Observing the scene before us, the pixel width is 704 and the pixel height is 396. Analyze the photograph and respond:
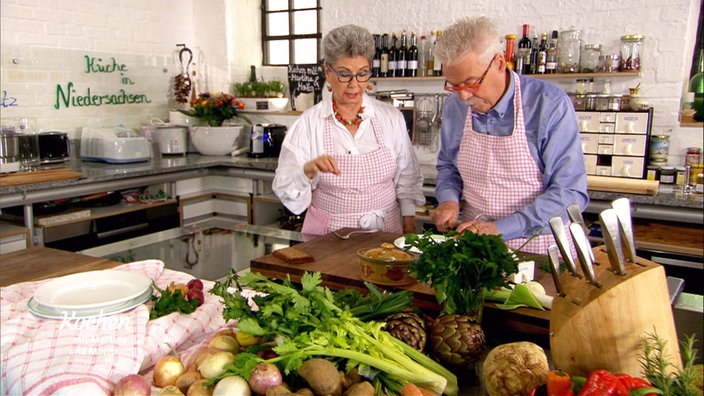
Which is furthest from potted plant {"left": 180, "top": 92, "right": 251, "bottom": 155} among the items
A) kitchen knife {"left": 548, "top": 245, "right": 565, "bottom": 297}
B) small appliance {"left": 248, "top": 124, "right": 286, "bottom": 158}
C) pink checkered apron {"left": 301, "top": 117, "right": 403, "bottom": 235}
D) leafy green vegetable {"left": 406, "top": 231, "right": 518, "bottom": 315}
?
kitchen knife {"left": 548, "top": 245, "right": 565, "bottom": 297}

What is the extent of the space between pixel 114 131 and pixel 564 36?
3832 millimetres

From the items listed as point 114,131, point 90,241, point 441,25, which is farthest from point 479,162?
point 114,131

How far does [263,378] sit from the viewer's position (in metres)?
1.03

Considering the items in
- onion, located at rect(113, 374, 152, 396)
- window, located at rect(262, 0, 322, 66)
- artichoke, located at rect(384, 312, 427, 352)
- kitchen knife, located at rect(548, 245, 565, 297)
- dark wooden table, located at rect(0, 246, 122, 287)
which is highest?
window, located at rect(262, 0, 322, 66)

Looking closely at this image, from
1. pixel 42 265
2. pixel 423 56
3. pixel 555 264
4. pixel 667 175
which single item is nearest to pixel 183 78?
pixel 423 56

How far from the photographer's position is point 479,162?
2514 millimetres

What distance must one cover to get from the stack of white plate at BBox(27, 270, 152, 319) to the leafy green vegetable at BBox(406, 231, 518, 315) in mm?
712

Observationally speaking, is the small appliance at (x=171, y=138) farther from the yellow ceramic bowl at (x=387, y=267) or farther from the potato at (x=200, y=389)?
the potato at (x=200, y=389)

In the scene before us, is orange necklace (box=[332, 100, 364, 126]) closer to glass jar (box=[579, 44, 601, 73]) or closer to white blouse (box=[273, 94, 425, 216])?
white blouse (box=[273, 94, 425, 216])

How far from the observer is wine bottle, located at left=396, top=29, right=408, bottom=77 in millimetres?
5027

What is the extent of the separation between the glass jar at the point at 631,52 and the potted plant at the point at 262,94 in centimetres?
327

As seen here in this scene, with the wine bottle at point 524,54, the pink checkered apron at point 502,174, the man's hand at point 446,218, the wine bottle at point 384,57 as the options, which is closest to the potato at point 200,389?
the man's hand at point 446,218

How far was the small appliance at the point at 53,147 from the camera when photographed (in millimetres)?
4617

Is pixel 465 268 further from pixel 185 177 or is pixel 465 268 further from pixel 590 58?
pixel 185 177
